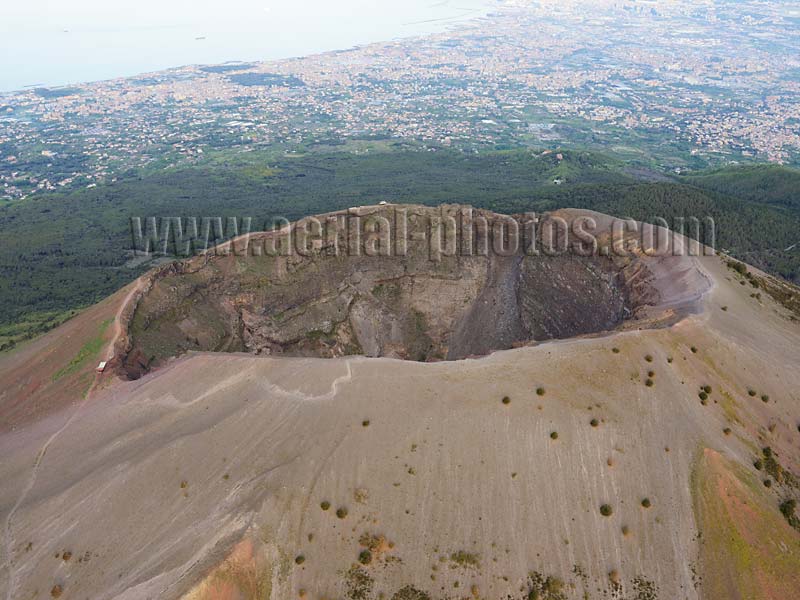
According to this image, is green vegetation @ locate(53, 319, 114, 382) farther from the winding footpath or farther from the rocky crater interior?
the rocky crater interior

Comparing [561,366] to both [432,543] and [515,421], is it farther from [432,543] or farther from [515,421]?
[432,543]

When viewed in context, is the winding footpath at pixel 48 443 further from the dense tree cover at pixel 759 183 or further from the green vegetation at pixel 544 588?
the dense tree cover at pixel 759 183

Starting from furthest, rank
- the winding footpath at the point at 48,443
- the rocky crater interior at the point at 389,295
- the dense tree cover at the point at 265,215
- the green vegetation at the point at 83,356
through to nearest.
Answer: the dense tree cover at the point at 265,215 < the rocky crater interior at the point at 389,295 < the green vegetation at the point at 83,356 < the winding footpath at the point at 48,443

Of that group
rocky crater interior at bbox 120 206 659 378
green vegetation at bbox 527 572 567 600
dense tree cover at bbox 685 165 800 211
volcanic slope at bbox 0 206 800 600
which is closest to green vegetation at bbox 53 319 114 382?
volcanic slope at bbox 0 206 800 600

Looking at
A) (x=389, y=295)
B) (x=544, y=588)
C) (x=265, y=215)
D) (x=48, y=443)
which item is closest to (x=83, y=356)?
(x=48, y=443)

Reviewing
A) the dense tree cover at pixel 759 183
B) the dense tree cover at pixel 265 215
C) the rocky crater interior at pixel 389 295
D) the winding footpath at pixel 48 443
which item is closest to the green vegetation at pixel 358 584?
the winding footpath at pixel 48 443

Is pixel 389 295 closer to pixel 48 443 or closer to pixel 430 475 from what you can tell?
pixel 430 475
